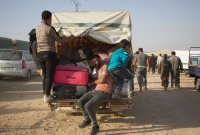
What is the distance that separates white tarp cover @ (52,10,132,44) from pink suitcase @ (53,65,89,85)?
1.30m

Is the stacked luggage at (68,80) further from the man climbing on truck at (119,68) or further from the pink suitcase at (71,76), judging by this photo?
the man climbing on truck at (119,68)

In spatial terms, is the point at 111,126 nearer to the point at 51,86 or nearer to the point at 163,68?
the point at 51,86

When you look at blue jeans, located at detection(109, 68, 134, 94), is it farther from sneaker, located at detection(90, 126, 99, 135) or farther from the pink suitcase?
sneaker, located at detection(90, 126, 99, 135)

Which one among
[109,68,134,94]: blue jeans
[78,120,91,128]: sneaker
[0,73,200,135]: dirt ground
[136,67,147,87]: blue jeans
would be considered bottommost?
[0,73,200,135]: dirt ground

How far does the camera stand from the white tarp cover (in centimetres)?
730

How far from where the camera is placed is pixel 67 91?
636 cm

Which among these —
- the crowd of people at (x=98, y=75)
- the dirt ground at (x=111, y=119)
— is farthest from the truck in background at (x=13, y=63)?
the crowd of people at (x=98, y=75)

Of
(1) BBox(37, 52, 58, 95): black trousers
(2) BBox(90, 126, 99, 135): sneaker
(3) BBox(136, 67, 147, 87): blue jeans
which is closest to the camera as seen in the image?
(2) BBox(90, 126, 99, 135): sneaker

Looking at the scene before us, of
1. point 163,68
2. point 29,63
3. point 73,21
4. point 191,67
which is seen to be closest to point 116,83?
point 73,21

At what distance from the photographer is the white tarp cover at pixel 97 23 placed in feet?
24.0

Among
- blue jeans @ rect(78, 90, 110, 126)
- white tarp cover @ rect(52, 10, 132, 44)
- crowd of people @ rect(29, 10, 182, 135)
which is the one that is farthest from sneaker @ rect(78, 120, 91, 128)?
white tarp cover @ rect(52, 10, 132, 44)

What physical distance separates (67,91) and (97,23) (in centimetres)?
260

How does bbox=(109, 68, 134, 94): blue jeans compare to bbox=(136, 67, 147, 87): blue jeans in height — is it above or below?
above

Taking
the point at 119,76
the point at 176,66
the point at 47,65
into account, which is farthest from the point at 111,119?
the point at 176,66
